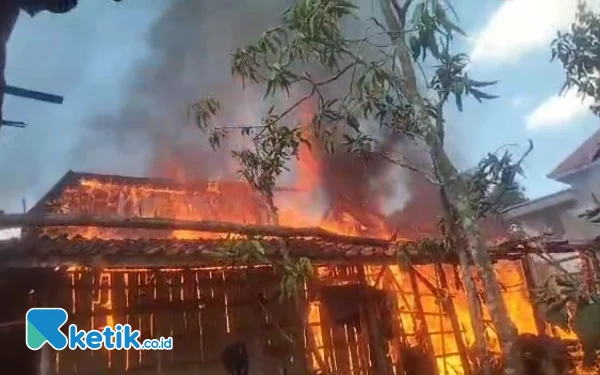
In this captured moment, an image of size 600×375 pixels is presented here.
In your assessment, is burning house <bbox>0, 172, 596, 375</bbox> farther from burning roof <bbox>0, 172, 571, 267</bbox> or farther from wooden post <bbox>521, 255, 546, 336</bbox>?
wooden post <bbox>521, 255, 546, 336</bbox>

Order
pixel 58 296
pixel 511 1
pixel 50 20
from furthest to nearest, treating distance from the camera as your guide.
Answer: pixel 50 20
pixel 511 1
pixel 58 296

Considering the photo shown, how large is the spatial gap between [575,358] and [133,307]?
20.9 feet

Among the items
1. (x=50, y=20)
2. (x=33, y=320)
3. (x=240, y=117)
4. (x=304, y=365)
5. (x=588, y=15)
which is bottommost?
(x=304, y=365)

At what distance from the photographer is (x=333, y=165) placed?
12086mm

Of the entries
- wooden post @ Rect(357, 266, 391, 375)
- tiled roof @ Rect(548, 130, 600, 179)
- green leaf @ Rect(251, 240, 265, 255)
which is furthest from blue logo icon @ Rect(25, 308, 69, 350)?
tiled roof @ Rect(548, 130, 600, 179)

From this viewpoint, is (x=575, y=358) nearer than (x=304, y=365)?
No

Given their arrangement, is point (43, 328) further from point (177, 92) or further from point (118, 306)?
point (177, 92)

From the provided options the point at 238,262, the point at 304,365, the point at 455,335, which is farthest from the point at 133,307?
the point at 455,335

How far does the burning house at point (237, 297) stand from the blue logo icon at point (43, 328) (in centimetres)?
11

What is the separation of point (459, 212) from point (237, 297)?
9.45ft


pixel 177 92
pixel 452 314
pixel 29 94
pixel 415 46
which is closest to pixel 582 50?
pixel 415 46

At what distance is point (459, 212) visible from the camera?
420cm

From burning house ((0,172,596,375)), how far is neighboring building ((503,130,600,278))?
10.2ft

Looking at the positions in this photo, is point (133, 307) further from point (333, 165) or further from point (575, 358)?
point (333, 165)
